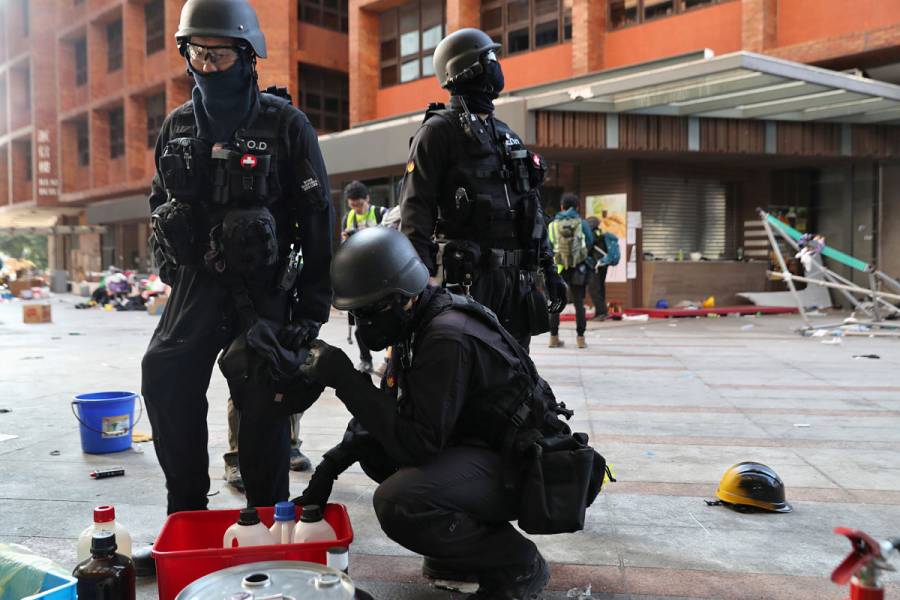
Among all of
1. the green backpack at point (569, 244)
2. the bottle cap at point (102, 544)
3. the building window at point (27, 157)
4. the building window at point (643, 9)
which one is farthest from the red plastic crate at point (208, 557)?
the building window at point (27, 157)

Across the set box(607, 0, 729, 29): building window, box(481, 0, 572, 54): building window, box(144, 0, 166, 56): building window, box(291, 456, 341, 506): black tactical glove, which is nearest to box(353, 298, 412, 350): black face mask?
box(291, 456, 341, 506): black tactical glove

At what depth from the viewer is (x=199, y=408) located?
9.63 feet

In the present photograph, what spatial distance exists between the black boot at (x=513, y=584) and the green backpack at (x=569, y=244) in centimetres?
841

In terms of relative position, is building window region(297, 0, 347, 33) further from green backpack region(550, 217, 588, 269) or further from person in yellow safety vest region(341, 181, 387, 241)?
person in yellow safety vest region(341, 181, 387, 241)

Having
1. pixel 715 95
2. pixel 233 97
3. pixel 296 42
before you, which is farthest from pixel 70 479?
pixel 296 42

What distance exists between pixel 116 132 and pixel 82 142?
419 centimetres

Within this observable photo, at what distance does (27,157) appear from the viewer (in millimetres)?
44344

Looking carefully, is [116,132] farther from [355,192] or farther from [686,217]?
[355,192]

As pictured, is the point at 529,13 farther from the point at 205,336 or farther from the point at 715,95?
the point at 205,336

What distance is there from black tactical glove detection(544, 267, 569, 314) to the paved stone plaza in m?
0.97

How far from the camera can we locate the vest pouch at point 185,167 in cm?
272

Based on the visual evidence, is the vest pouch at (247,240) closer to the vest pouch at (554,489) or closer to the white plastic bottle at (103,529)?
the white plastic bottle at (103,529)

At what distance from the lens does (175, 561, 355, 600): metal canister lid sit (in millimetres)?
1953

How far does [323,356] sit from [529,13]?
19299 millimetres
